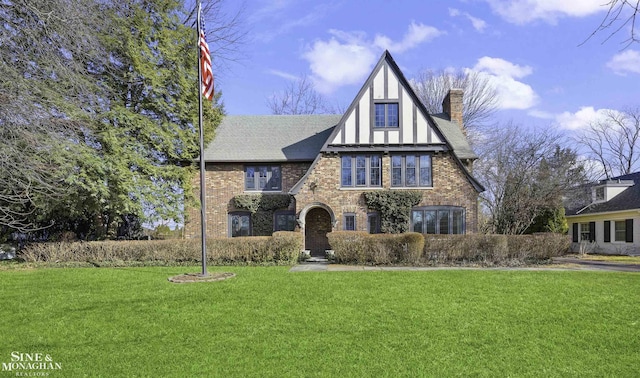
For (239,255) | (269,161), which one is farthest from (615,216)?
(239,255)

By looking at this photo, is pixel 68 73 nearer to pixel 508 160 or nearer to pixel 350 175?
pixel 350 175

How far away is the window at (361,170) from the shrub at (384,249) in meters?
4.47

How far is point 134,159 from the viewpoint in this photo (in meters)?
16.7

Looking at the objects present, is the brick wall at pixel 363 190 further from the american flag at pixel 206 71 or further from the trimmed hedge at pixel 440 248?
the american flag at pixel 206 71

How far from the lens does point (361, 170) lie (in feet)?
62.2

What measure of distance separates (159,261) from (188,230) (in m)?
4.94

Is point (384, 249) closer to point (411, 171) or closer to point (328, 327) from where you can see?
point (411, 171)

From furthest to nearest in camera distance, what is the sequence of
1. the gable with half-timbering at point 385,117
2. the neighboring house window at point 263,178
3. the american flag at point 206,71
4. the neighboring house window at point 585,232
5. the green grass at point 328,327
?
the neighboring house window at point 585,232
the neighboring house window at point 263,178
the gable with half-timbering at point 385,117
the american flag at point 206,71
the green grass at point 328,327

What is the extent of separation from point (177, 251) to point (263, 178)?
6475mm

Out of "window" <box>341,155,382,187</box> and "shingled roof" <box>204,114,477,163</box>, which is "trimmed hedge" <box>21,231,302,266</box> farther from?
"shingled roof" <box>204,114,477,163</box>

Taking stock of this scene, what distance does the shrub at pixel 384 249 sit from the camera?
48.0 ft

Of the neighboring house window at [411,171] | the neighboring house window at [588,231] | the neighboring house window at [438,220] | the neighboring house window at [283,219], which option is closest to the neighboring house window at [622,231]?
the neighboring house window at [588,231]

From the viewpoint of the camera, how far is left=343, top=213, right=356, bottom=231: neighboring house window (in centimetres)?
1870

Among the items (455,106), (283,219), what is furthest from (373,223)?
(455,106)
